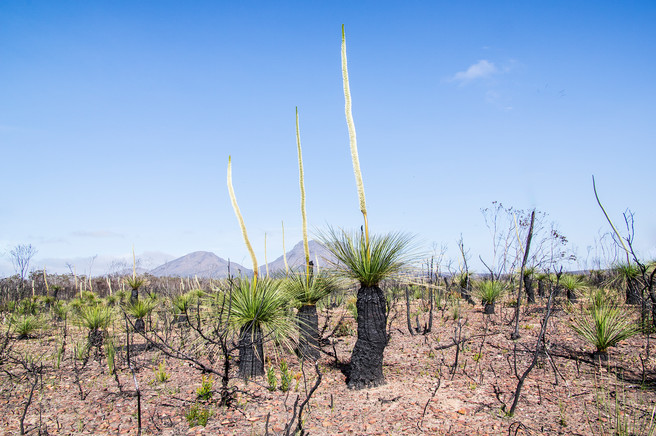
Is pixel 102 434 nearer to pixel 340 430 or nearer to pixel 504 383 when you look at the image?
pixel 340 430

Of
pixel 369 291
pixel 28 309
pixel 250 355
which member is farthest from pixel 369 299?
pixel 28 309

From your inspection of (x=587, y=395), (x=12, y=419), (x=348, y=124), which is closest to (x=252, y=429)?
(x=12, y=419)

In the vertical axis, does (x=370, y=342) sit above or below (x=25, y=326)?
above

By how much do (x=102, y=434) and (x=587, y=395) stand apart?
5842 mm

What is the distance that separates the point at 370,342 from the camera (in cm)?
568

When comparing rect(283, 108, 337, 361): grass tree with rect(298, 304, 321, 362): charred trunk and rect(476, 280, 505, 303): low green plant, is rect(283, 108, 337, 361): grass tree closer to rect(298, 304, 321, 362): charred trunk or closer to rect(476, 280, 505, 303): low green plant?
rect(298, 304, 321, 362): charred trunk

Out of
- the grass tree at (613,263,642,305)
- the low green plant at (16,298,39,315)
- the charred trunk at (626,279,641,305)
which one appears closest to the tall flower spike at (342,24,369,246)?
the grass tree at (613,263,642,305)

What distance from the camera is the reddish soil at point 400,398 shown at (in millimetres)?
4363

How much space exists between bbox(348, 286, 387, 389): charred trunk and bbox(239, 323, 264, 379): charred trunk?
1547mm

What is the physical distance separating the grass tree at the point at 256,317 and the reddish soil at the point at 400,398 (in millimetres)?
363

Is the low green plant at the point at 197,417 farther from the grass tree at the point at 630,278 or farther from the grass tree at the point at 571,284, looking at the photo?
the grass tree at the point at 571,284

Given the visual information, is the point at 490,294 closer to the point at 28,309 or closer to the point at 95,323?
the point at 95,323

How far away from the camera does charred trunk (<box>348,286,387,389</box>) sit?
568 centimetres

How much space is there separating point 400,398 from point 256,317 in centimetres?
231
